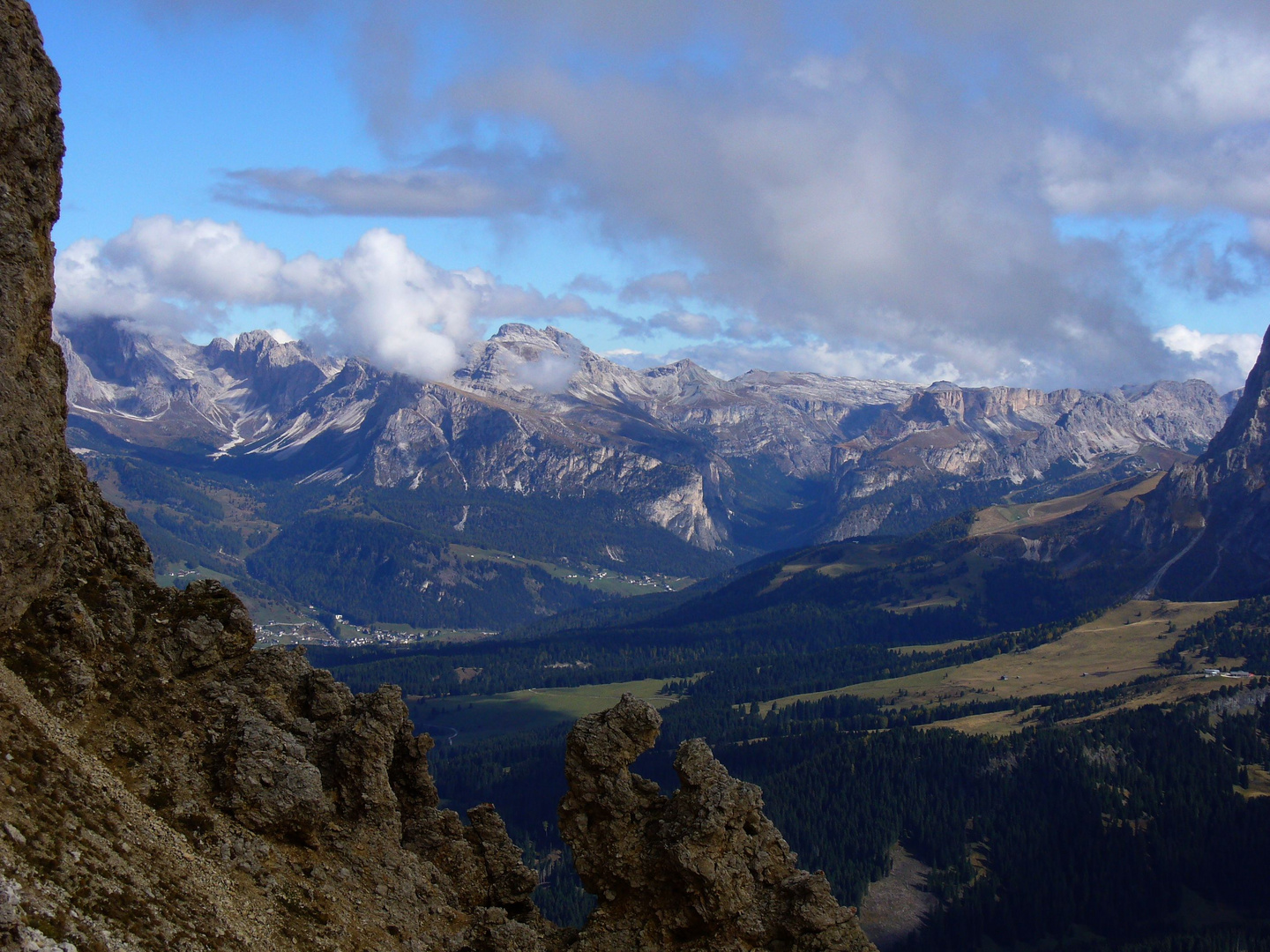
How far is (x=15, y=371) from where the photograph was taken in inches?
1528

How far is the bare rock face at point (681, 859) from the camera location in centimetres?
4522

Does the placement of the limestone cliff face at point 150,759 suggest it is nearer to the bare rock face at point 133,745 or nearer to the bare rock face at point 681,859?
the bare rock face at point 133,745

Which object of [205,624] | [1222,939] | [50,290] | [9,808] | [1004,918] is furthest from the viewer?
[1004,918]

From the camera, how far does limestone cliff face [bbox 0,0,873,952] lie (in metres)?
33.1

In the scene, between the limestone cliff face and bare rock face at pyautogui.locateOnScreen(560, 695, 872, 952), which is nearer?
the limestone cliff face

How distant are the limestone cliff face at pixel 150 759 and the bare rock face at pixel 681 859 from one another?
7.5 inches

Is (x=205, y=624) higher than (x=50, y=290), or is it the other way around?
(x=50, y=290)

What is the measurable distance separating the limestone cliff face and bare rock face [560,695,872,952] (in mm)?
192

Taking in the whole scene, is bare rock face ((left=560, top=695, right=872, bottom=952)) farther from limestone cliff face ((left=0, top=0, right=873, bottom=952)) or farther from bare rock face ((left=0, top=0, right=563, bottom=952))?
bare rock face ((left=0, top=0, right=563, bottom=952))

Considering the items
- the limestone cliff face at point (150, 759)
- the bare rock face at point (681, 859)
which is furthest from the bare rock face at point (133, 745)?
the bare rock face at point (681, 859)

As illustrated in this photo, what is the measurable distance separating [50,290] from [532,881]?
36.8 meters

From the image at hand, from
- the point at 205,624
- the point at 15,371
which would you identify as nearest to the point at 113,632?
the point at 205,624

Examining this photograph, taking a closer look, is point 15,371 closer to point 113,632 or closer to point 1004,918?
point 113,632

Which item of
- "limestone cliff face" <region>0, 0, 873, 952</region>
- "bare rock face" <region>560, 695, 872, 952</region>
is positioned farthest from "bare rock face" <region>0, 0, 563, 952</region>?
"bare rock face" <region>560, 695, 872, 952</region>
